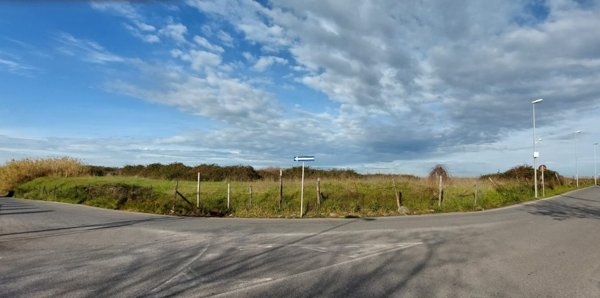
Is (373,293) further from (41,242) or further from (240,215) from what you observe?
(240,215)

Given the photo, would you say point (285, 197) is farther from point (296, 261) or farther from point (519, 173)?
point (519, 173)

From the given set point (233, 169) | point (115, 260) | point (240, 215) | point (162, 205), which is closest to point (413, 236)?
point (115, 260)

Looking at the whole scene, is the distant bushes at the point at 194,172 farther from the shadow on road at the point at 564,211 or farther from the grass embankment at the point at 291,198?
the shadow on road at the point at 564,211

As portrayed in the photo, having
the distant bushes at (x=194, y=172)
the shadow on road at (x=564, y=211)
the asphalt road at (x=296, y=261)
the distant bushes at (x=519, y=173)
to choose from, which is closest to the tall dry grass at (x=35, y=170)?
the distant bushes at (x=194, y=172)

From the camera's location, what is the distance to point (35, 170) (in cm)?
4988

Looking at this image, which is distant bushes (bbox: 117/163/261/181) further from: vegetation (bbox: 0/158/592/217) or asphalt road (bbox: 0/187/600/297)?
asphalt road (bbox: 0/187/600/297)

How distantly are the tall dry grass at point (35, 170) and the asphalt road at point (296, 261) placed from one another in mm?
36647

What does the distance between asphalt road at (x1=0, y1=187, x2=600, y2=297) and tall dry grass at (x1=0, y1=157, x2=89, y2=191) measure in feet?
120

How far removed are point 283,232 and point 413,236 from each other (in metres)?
3.98

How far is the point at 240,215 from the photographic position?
Answer: 21234mm

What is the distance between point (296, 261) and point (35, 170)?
49.8 metres

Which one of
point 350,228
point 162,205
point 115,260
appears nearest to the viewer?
point 115,260

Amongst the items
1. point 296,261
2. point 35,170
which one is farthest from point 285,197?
point 35,170

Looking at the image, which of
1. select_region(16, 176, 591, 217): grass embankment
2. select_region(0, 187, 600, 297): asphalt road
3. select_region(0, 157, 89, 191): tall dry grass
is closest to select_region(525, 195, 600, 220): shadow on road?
select_region(16, 176, 591, 217): grass embankment
